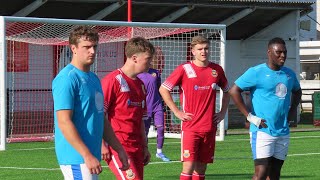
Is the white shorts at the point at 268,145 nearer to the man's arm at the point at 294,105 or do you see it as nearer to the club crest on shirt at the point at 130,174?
the man's arm at the point at 294,105

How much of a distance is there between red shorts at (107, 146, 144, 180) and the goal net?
10.0 metres

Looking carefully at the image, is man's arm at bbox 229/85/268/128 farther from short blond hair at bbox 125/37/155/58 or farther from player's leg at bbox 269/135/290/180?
short blond hair at bbox 125/37/155/58

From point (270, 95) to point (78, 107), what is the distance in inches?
179

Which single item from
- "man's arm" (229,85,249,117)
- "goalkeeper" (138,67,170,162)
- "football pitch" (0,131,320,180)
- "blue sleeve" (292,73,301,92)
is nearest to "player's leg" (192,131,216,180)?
"man's arm" (229,85,249,117)

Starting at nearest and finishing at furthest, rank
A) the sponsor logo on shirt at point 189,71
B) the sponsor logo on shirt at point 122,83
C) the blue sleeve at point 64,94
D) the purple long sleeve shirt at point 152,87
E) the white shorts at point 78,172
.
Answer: the blue sleeve at point 64,94 < the white shorts at point 78,172 < the sponsor logo on shirt at point 122,83 < the sponsor logo on shirt at point 189,71 < the purple long sleeve shirt at point 152,87

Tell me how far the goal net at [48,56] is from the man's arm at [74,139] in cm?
1223

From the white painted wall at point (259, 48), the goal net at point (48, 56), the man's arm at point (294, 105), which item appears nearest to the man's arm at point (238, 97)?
the man's arm at point (294, 105)

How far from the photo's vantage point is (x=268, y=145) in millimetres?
10906

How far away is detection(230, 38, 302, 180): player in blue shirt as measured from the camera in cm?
1090

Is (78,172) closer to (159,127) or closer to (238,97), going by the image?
(238,97)

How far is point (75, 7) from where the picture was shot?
26.2 meters

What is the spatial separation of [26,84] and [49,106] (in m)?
1.18

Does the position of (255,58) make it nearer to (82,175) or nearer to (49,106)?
(49,106)

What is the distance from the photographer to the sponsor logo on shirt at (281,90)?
11.0 meters
